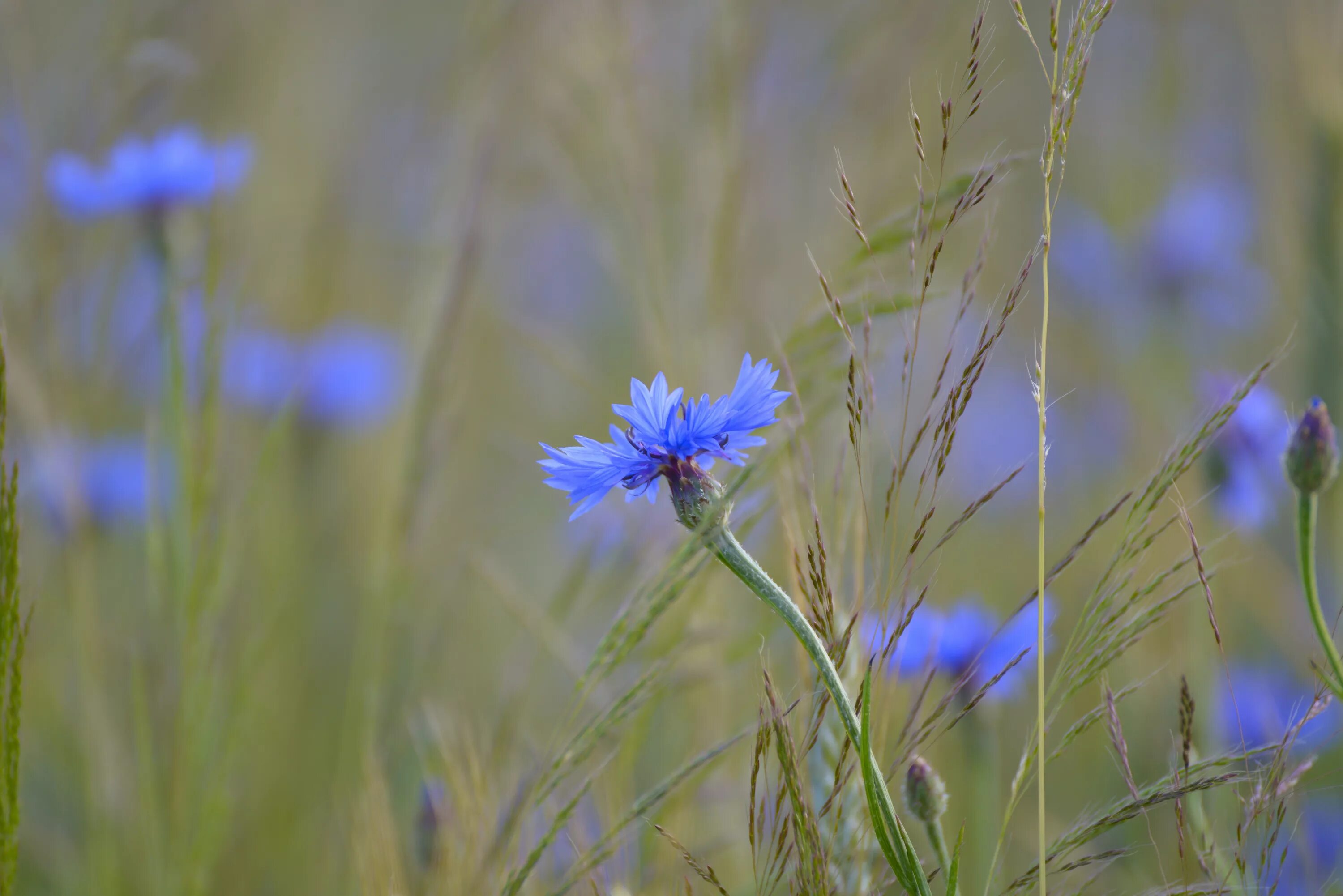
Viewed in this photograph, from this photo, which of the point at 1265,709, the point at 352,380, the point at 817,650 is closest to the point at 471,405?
the point at 352,380

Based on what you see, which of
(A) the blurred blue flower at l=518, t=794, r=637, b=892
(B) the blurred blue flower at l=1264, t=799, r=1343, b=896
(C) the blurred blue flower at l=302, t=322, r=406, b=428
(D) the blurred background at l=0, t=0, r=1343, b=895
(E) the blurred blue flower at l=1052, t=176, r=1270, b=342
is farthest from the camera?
(E) the blurred blue flower at l=1052, t=176, r=1270, b=342

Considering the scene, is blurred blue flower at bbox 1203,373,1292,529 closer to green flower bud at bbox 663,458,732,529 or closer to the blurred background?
the blurred background

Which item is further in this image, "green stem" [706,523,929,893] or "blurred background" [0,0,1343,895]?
"blurred background" [0,0,1343,895]

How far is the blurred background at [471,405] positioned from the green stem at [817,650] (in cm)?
3

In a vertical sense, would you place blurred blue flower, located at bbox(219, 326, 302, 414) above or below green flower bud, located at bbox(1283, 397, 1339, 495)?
above

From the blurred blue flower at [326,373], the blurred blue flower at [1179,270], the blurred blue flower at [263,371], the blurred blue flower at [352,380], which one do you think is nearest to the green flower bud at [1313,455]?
the blurred blue flower at [326,373]

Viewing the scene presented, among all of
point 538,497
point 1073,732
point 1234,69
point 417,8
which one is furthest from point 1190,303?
point 417,8

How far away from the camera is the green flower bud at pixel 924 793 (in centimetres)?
48

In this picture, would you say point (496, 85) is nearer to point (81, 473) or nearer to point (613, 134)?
point (613, 134)

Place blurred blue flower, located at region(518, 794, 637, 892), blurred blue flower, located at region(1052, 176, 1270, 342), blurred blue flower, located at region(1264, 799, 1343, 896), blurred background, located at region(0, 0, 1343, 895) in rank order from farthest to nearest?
blurred blue flower, located at region(1052, 176, 1270, 342), blurred background, located at region(0, 0, 1343, 895), blurred blue flower, located at region(1264, 799, 1343, 896), blurred blue flower, located at region(518, 794, 637, 892)

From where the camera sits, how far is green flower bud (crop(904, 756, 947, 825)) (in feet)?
1.57

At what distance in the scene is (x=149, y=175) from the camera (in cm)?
103

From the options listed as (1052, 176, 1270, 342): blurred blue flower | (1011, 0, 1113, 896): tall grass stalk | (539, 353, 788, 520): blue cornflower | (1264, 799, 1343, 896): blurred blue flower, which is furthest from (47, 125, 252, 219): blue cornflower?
(1052, 176, 1270, 342): blurred blue flower

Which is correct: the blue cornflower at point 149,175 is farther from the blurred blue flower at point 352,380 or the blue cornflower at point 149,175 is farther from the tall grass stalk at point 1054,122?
the tall grass stalk at point 1054,122
